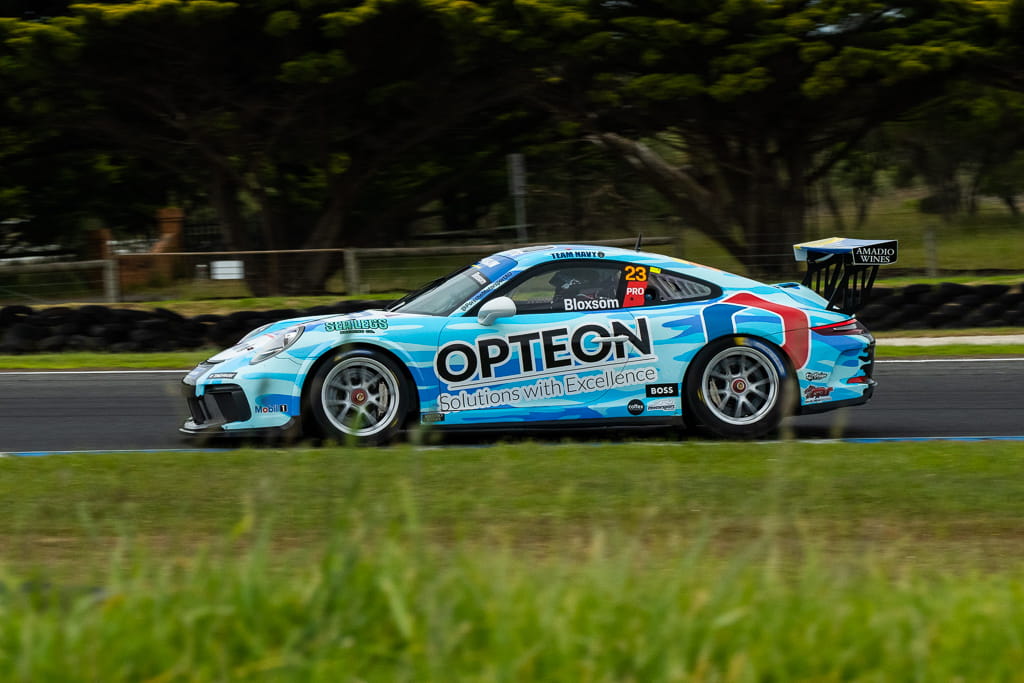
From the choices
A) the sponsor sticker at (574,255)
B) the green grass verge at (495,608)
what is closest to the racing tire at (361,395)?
the sponsor sticker at (574,255)

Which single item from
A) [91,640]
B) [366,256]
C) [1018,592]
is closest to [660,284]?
[1018,592]

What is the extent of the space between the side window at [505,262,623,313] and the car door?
0.03ft

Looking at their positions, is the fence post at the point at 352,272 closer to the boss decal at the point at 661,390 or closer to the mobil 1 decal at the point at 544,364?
the mobil 1 decal at the point at 544,364

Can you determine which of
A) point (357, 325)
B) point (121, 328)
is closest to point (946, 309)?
point (357, 325)

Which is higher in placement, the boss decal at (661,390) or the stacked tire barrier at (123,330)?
the stacked tire barrier at (123,330)

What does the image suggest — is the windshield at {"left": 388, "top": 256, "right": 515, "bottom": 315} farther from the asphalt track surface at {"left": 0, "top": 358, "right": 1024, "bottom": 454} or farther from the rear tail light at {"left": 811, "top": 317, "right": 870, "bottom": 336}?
the rear tail light at {"left": 811, "top": 317, "right": 870, "bottom": 336}

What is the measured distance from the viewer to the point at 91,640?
11.2 ft

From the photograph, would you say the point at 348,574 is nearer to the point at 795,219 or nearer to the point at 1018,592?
the point at 1018,592

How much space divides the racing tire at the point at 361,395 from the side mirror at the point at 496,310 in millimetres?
681

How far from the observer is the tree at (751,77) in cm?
2028

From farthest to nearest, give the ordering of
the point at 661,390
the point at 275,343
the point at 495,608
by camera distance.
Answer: the point at 661,390 < the point at 275,343 < the point at 495,608

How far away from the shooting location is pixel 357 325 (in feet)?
27.2

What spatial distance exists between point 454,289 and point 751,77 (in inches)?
518

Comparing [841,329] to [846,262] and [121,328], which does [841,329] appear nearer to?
[846,262]
